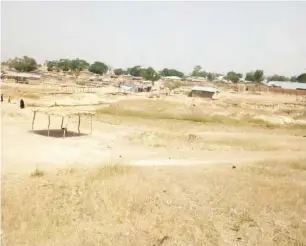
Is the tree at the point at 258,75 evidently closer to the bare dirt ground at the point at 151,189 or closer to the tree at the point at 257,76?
the tree at the point at 257,76

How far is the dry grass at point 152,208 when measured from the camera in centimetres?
1143

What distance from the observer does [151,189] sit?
15.1 m

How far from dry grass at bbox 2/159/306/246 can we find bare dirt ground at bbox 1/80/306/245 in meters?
0.03

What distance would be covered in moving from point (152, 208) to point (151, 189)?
1.79 metres

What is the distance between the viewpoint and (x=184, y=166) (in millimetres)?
19391

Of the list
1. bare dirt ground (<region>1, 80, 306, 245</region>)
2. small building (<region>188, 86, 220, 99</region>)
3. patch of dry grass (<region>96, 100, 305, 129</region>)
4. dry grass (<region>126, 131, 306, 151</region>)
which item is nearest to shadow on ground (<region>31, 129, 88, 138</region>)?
bare dirt ground (<region>1, 80, 306, 245</region>)

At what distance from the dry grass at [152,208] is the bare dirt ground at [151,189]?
0.03 m

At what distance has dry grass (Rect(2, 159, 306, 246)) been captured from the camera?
11.4 metres

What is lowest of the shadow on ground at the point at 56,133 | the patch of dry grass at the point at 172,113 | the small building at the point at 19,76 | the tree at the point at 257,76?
the shadow on ground at the point at 56,133

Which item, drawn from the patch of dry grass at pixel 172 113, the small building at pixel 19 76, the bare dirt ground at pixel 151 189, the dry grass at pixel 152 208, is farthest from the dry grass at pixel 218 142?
the small building at pixel 19 76

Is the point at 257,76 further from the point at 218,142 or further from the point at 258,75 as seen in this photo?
the point at 218,142

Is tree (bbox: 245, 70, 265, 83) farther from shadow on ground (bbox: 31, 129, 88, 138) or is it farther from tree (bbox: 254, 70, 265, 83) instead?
shadow on ground (bbox: 31, 129, 88, 138)

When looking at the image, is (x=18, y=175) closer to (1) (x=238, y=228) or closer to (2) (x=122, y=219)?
(2) (x=122, y=219)

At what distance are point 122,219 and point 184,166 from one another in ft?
24.8
